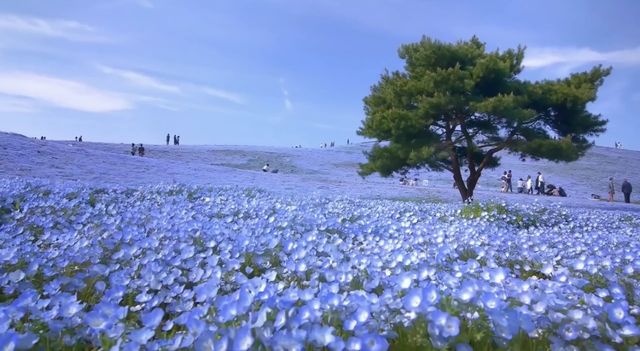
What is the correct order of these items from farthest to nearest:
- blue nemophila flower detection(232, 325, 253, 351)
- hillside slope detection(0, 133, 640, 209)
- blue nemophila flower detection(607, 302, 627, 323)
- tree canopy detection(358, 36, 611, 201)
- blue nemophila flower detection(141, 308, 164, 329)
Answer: hillside slope detection(0, 133, 640, 209), tree canopy detection(358, 36, 611, 201), blue nemophila flower detection(607, 302, 627, 323), blue nemophila flower detection(141, 308, 164, 329), blue nemophila flower detection(232, 325, 253, 351)

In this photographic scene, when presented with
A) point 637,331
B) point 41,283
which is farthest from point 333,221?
point 637,331

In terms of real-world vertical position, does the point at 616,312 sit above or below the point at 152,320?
above

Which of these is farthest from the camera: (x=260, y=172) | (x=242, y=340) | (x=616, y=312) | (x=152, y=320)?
(x=260, y=172)

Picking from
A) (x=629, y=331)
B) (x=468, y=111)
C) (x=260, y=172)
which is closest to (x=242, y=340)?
(x=629, y=331)

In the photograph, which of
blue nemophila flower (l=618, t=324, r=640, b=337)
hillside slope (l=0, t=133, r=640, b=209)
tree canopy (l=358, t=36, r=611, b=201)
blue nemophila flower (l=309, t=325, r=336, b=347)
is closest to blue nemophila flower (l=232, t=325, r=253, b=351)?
blue nemophila flower (l=309, t=325, r=336, b=347)

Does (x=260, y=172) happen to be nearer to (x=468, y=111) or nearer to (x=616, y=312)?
(x=468, y=111)

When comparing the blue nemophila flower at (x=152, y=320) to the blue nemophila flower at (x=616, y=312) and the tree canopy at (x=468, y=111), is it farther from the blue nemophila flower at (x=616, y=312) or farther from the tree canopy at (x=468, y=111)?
the tree canopy at (x=468, y=111)

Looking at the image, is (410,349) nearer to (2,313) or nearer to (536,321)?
(536,321)

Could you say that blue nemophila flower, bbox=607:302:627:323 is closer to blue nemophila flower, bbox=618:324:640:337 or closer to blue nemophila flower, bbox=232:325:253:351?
blue nemophila flower, bbox=618:324:640:337

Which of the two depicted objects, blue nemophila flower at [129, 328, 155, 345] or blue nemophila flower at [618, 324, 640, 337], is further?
blue nemophila flower at [618, 324, 640, 337]

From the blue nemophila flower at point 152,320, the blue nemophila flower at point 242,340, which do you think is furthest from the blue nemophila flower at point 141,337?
the blue nemophila flower at point 242,340

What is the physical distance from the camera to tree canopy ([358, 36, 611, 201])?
1374 centimetres

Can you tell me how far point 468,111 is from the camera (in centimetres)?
1431

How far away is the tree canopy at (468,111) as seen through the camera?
13742mm
